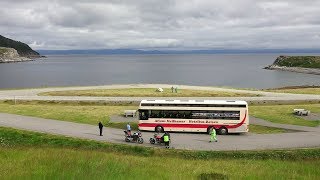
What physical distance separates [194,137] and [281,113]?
1597cm

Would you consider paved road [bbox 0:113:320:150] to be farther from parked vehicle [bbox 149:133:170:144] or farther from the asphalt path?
parked vehicle [bbox 149:133:170:144]

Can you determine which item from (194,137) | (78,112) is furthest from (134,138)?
(78,112)

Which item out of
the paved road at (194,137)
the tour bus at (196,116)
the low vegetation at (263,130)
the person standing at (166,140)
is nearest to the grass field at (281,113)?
the low vegetation at (263,130)

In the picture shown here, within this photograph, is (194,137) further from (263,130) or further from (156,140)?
(263,130)

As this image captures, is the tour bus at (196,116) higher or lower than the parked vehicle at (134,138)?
higher

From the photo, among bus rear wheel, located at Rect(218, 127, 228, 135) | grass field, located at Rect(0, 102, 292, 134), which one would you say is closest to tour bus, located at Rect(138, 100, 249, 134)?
bus rear wheel, located at Rect(218, 127, 228, 135)

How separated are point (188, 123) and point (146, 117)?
14.1 ft

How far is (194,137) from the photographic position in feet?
126

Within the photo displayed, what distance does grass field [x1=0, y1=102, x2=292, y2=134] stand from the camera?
A: 4334cm

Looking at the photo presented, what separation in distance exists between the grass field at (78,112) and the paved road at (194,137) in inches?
79.7

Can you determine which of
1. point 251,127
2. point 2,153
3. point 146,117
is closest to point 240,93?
point 251,127

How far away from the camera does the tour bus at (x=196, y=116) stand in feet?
130

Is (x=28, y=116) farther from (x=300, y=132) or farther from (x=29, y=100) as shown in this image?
(x=300, y=132)

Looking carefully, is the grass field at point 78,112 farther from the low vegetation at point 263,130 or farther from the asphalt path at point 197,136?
the asphalt path at point 197,136
